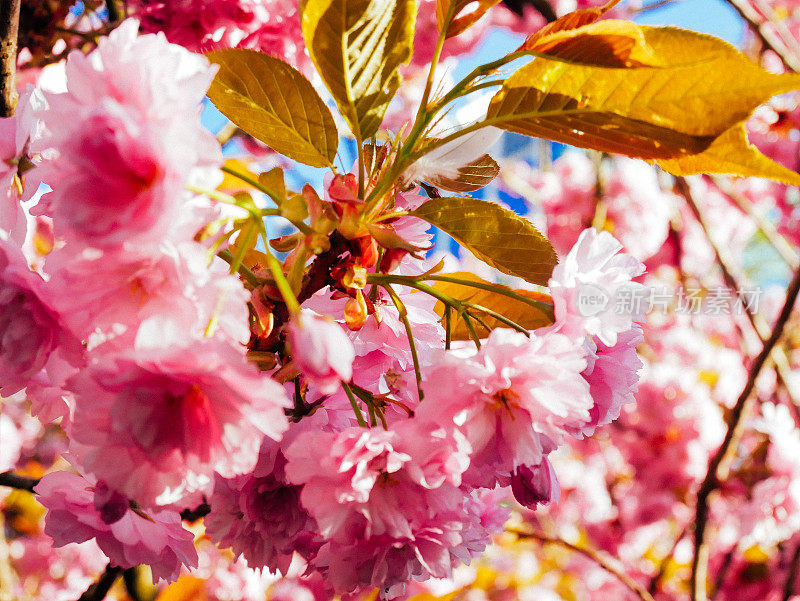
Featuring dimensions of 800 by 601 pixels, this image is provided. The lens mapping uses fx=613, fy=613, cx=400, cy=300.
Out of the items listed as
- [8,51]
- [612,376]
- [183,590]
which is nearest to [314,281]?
[612,376]

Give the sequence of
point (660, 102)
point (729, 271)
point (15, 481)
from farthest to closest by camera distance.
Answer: point (729, 271) → point (15, 481) → point (660, 102)

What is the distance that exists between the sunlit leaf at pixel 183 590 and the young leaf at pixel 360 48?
3.59ft

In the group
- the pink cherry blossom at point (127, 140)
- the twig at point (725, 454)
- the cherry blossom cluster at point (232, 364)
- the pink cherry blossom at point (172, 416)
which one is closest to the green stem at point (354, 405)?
the cherry blossom cluster at point (232, 364)

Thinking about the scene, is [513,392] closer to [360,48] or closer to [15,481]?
[360,48]

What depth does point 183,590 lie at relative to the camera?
1325 mm

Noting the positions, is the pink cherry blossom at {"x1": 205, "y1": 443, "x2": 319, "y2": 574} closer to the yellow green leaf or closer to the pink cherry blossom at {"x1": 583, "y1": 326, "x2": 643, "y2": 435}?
the pink cherry blossom at {"x1": 583, "y1": 326, "x2": 643, "y2": 435}

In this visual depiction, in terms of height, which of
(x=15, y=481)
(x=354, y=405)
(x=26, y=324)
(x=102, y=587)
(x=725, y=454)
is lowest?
(x=725, y=454)

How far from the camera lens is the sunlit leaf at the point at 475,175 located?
59cm

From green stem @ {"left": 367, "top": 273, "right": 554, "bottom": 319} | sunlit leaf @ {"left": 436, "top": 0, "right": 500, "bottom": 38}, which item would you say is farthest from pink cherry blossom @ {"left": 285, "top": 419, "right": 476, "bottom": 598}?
sunlit leaf @ {"left": 436, "top": 0, "right": 500, "bottom": 38}

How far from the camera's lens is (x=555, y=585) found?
3531 mm

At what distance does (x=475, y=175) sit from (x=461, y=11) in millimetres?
146

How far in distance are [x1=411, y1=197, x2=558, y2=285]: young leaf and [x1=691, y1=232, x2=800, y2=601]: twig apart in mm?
1045

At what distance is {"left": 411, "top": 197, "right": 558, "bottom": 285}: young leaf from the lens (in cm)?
55

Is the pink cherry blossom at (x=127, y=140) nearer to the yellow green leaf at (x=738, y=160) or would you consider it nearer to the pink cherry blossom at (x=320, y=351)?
the pink cherry blossom at (x=320, y=351)
